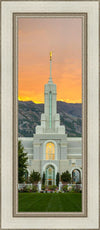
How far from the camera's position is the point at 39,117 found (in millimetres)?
37344

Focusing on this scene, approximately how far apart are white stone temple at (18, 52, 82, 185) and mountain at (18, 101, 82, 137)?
2.33 feet

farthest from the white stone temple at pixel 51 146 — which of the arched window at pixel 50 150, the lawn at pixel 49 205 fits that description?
the lawn at pixel 49 205

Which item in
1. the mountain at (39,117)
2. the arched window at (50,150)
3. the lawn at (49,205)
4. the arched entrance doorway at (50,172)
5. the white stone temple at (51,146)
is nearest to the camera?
the lawn at (49,205)

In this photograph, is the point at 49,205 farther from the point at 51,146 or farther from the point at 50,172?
the point at 51,146

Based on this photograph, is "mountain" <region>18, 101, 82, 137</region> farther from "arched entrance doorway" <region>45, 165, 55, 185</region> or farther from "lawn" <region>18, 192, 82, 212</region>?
"lawn" <region>18, 192, 82, 212</region>

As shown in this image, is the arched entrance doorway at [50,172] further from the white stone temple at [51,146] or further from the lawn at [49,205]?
the lawn at [49,205]

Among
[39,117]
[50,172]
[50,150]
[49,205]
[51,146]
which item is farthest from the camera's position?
[39,117]

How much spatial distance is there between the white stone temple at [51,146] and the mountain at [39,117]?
71cm

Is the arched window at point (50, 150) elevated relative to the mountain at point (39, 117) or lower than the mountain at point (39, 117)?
lower

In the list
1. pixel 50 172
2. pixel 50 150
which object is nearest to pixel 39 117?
pixel 50 150

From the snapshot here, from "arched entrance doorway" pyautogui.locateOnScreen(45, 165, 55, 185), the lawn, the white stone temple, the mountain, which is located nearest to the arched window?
the white stone temple

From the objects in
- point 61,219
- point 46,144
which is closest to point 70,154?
point 46,144

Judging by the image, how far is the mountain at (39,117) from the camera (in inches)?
1227

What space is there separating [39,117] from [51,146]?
12.1 feet
